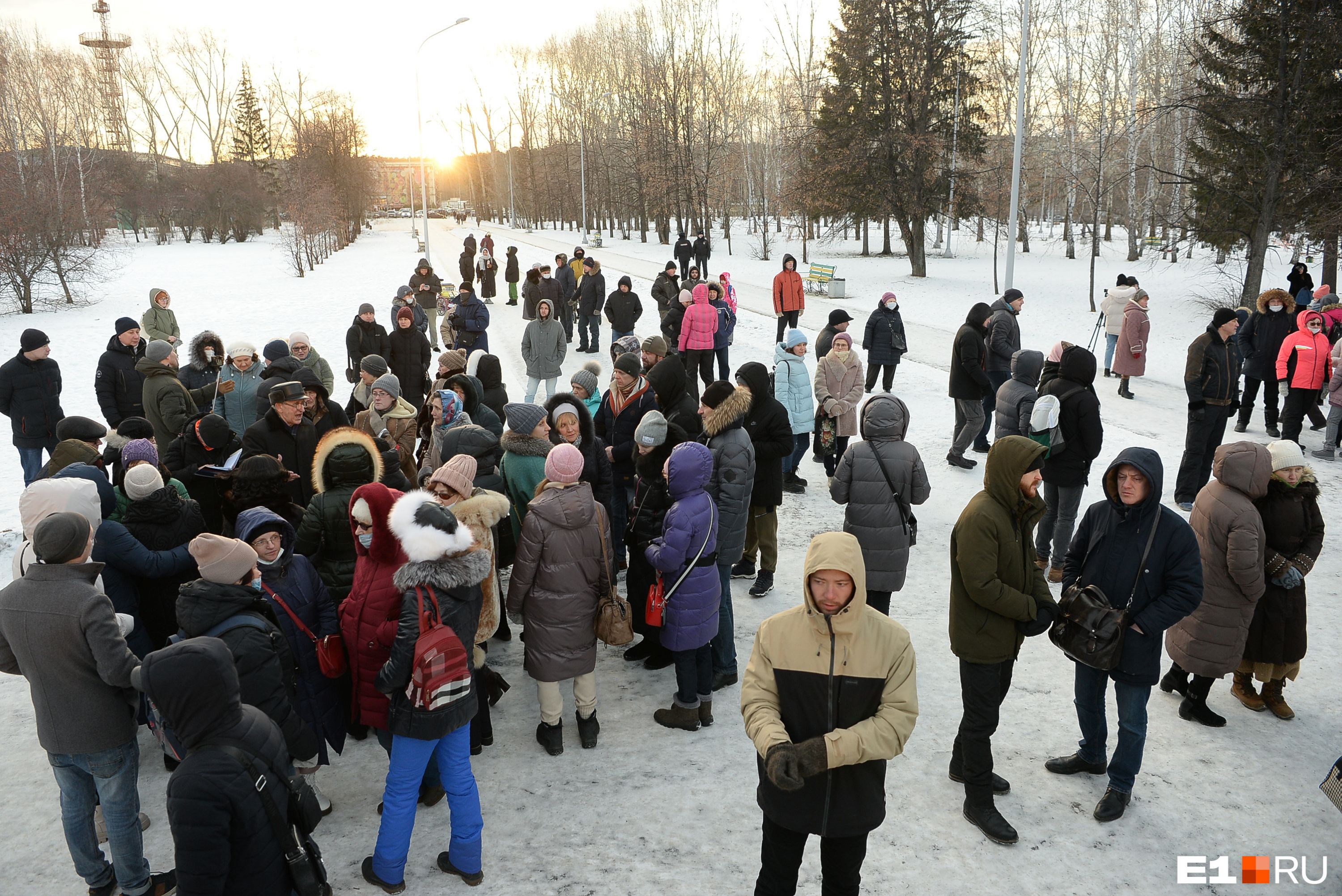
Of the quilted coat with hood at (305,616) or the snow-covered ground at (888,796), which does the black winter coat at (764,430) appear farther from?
the quilted coat with hood at (305,616)

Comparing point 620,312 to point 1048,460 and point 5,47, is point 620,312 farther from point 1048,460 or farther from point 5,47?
point 5,47

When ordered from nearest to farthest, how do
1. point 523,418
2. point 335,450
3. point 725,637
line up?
point 335,450 < point 725,637 < point 523,418

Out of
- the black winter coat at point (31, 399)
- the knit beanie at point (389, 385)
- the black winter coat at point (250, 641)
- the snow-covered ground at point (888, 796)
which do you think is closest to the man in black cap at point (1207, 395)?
the snow-covered ground at point (888, 796)

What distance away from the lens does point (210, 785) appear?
2.47m

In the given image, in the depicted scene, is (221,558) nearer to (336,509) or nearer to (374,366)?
(336,509)

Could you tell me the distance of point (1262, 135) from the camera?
18.3 meters

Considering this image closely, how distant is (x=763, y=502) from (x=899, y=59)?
92.9 ft

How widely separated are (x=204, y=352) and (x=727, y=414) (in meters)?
5.82

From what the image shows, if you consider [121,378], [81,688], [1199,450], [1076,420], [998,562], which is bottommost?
[1199,450]

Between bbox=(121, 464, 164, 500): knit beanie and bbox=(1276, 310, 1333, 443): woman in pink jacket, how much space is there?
11369 mm

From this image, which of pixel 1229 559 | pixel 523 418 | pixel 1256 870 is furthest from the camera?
pixel 523 418

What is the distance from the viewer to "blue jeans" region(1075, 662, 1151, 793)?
3.94m

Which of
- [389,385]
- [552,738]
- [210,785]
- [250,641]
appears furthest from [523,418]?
[210,785]

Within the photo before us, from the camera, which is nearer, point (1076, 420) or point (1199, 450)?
point (1076, 420)
